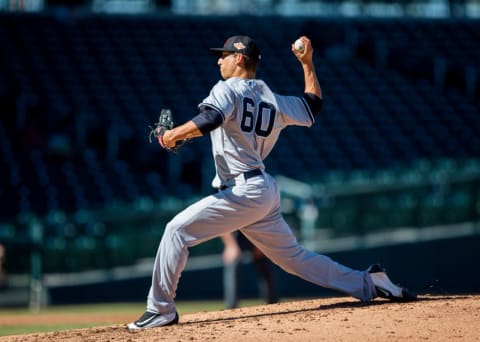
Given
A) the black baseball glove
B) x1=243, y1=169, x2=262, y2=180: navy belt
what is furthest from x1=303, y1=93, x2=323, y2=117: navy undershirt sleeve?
the black baseball glove

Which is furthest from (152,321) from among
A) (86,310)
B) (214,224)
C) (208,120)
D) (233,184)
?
(86,310)

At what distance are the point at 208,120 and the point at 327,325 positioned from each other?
4.54ft

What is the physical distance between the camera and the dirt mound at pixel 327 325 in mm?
5410

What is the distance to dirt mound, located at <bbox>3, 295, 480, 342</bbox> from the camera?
5410mm

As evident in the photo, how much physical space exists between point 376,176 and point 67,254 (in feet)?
17.5

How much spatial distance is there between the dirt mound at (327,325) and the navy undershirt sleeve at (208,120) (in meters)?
1.18

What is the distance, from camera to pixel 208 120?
5453 mm

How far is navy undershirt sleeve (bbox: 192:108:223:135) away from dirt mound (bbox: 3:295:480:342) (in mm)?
1180

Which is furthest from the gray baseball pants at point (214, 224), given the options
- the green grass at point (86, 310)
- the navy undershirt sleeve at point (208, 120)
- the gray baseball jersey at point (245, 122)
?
the green grass at point (86, 310)

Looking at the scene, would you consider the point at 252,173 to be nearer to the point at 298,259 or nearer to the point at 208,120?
the point at 208,120

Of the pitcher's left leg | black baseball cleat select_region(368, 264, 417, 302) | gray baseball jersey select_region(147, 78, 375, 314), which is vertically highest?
gray baseball jersey select_region(147, 78, 375, 314)

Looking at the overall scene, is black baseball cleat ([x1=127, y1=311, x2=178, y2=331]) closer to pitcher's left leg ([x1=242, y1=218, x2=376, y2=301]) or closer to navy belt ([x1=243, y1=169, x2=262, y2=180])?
pitcher's left leg ([x1=242, y1=218, x2=376, y2=301])

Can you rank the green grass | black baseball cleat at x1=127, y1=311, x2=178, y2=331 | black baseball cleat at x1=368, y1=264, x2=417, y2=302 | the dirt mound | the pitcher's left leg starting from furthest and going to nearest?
the green grass
black baseball cleat at x1=368, y1=264, x2=417, y2=302
the pitcher's left leg
black baseball cleat at x1=127, y1=311, x2=178, y2=331
the dirt mound

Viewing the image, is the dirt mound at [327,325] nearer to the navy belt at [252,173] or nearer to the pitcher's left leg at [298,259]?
the pitcher's left leg at [298,259]
